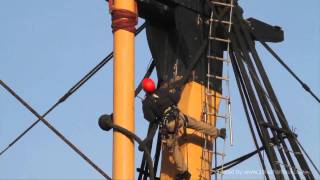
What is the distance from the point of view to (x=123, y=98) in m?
8.14

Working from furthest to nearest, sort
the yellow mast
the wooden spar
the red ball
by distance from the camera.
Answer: the wooden spar → the red ball → the yellow mast

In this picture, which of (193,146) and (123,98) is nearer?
(123,98)

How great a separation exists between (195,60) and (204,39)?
557 millimetres

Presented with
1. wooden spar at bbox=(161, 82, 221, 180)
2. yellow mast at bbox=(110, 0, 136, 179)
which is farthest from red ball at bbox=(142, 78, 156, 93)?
wooden spar at bbox=(161, 82, 221, 180)

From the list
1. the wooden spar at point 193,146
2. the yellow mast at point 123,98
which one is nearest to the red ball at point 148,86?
the yellow mast at point 123,98

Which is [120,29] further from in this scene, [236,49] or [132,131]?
[236,49]

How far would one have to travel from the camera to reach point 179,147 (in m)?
9.27

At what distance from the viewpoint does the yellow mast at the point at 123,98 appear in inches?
313

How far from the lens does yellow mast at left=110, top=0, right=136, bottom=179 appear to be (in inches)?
313

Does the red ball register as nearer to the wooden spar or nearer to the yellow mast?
the yellow mast

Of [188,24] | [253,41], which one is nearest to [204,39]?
[188,24]

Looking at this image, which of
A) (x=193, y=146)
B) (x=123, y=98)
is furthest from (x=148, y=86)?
(x=193, y=146)

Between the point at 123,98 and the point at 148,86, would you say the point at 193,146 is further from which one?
the point at 123,98

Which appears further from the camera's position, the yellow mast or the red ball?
the red ball
